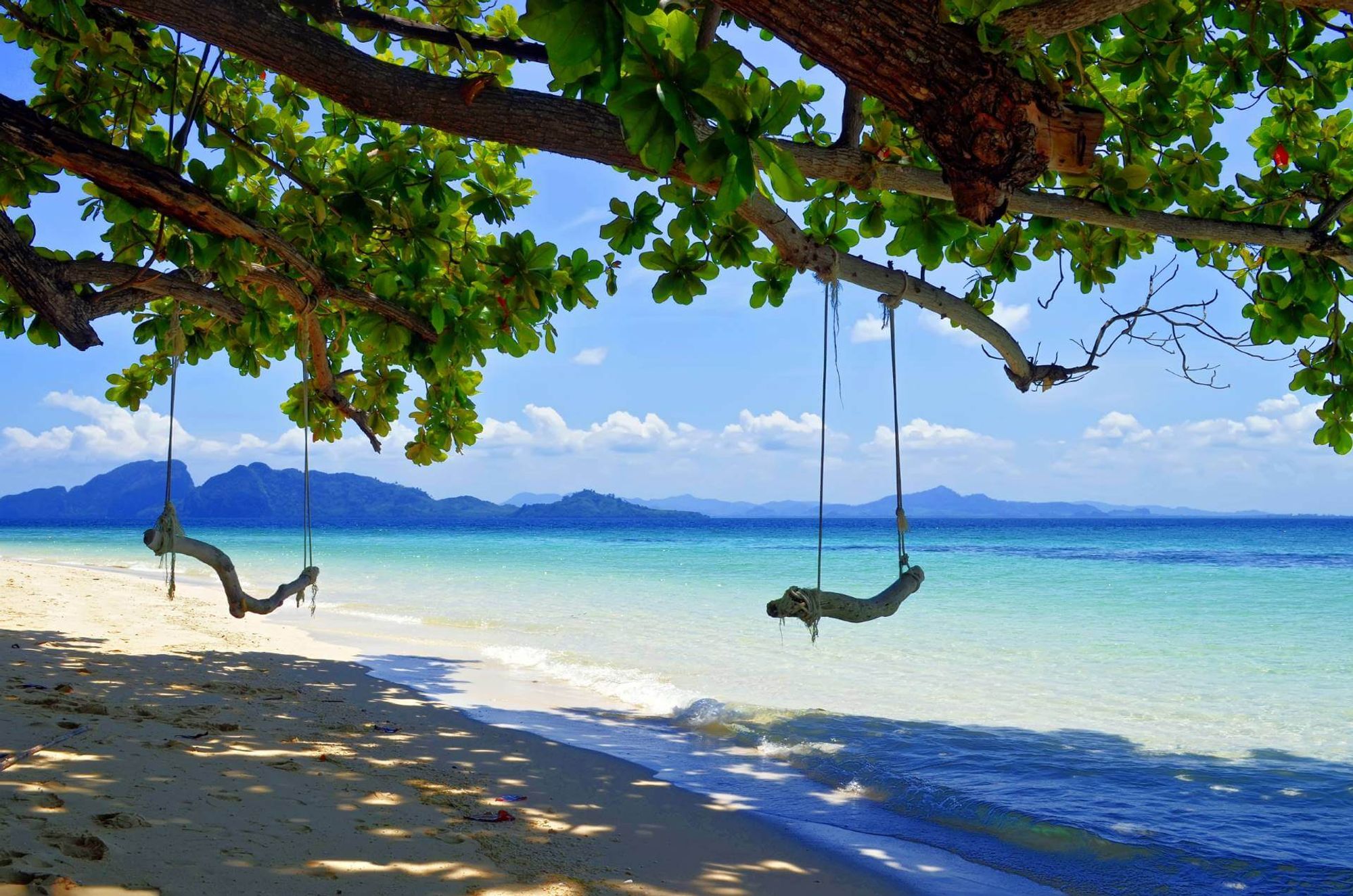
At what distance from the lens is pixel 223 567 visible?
3639mm

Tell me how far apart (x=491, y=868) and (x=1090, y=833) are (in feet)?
8.44

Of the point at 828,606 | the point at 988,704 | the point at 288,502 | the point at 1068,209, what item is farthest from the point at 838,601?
the point at 288,502

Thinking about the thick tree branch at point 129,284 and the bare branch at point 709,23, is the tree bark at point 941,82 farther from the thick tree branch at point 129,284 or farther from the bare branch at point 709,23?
the thick tree branch at point 129,284

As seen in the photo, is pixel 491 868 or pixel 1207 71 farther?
pixel 1207 71

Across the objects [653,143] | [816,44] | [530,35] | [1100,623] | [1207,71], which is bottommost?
[1100,623]

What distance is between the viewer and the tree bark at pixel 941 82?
1.89 m

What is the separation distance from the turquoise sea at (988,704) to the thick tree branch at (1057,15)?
280 centimetres

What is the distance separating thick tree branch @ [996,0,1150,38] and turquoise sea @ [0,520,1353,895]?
110 inches

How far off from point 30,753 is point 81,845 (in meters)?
1.03

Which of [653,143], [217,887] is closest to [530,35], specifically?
[653,143]

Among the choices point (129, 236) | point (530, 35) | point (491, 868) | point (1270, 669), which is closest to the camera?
point (530, 35)

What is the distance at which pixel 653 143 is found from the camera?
1453 millimetres

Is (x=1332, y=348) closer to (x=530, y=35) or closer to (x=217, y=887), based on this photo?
(x=530, y=35)

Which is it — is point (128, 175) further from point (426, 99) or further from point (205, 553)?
point (205, 553)
